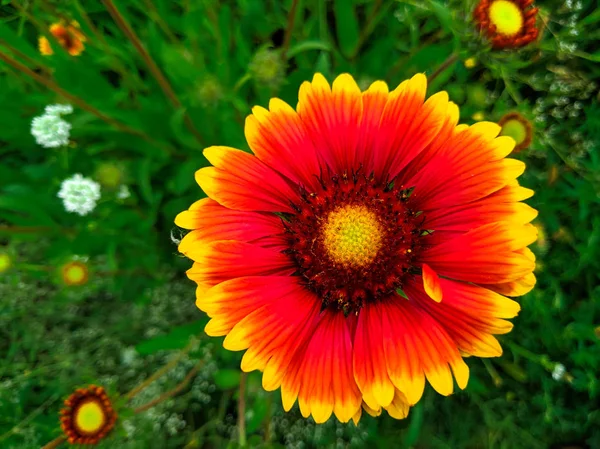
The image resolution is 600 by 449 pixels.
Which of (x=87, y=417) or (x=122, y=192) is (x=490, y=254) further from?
(x=122, y=192)

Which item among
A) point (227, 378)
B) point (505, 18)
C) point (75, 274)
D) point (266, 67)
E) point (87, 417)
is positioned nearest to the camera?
point (505, 18)

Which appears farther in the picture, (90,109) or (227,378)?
(227,378)

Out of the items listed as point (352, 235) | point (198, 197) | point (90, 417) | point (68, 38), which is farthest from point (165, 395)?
point (68, 38)

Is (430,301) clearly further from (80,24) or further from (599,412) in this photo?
(80,24)

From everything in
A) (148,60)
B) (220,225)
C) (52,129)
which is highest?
(52,129)

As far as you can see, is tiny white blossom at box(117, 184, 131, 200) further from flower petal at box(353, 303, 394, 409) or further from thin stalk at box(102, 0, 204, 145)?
flower petal at box(353, 303, 394, 409)

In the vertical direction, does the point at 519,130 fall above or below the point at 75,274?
below

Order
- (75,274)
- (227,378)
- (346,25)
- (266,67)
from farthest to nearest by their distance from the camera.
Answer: (346,25)
(227,378)
(75,274)
(266,67)
